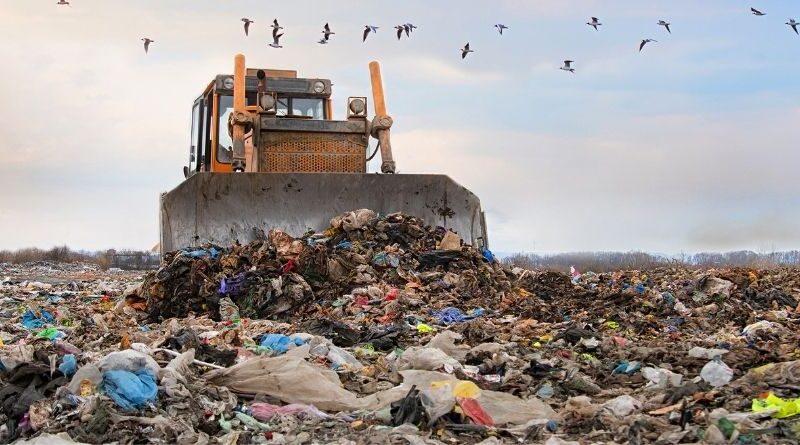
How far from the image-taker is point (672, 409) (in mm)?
4141

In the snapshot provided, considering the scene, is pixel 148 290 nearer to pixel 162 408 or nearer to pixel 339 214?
pixel 339 214

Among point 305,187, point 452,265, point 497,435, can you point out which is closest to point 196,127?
point 305,187

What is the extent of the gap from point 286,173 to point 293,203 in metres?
0.33

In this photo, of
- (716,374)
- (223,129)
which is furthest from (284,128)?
(716,374)

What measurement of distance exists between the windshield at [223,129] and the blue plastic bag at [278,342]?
580cm

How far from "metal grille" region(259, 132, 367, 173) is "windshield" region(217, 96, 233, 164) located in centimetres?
103

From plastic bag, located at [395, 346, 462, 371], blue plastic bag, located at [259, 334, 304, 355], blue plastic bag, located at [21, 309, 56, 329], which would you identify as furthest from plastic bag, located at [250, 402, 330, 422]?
blue plastic bag, located at [21, 309, 56, 329]

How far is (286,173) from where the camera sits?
9.37 m

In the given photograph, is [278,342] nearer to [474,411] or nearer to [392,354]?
[392,354]

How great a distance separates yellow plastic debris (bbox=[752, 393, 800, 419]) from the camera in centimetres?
391

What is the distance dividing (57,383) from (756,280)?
770 centimetres

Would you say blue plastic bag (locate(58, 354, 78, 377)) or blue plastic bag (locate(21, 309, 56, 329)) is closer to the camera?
blue plastic bag (locate(58, 354, 78, 377))

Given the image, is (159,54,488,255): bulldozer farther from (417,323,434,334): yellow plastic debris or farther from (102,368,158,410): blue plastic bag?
(102,368,158,410): blue plastic bag

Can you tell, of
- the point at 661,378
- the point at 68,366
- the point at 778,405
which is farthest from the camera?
the point at 661,378
